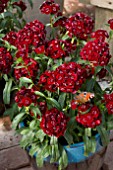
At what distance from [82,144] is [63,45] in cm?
44

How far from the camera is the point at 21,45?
1.60 metres

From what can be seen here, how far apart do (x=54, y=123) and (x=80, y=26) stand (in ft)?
1.42

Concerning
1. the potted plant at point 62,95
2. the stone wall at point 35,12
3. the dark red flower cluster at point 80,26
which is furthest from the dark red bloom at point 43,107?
the stone wall at point 35,12

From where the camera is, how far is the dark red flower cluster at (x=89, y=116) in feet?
4.71

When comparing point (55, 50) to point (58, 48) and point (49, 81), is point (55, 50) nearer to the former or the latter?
point (58, 48)

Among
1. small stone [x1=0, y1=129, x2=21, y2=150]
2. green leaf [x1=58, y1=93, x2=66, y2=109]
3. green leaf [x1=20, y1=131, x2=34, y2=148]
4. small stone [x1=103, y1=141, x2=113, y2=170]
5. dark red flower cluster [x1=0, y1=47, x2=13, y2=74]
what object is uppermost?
dark red flower cluster [x1=0, y1=47, x2=13, y2=74]

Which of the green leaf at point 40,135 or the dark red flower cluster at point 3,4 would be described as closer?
the green leaf at point 40,135

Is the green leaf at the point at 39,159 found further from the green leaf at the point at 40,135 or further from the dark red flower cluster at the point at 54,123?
the dark red flower cluster at the point at 54,123

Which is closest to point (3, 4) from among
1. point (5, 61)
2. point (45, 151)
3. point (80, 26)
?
point (5, 61)

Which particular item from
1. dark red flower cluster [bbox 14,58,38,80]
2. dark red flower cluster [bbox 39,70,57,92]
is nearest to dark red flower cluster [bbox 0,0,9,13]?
dark red flower cluster [bbox 14,58,38,80]

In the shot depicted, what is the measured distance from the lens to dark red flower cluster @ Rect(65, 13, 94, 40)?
157cm

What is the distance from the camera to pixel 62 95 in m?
1.59

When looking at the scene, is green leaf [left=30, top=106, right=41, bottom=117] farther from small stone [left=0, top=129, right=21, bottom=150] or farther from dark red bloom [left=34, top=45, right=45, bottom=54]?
small stone [left=0, top=129, right=21, bottom=150]

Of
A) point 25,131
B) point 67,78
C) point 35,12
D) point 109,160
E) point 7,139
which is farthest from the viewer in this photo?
point 35,12
